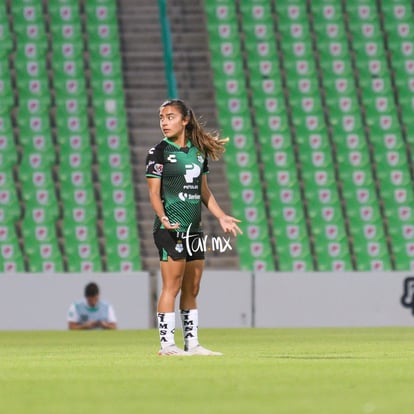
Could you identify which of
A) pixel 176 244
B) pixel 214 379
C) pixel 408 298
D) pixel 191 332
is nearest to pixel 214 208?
pixel 176 244

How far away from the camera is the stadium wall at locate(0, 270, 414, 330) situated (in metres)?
18.5

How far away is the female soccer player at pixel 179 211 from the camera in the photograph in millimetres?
9836

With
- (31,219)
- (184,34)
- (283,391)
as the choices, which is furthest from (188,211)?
(184,34)

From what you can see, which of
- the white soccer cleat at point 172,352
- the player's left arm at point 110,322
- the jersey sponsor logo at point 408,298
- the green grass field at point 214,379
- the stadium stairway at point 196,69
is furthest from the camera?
the stadium stairway at point 196,69

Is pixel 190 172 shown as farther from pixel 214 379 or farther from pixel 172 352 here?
pixel 214 379

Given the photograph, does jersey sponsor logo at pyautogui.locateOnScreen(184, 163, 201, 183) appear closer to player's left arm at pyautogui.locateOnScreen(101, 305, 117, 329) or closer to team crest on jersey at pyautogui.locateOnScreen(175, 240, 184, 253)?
team crest on jersey at pyautogui.locateOnScreen(175, 240, 184, 253)

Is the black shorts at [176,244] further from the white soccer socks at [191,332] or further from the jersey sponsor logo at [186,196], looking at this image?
the white soccer socks at [191,332]

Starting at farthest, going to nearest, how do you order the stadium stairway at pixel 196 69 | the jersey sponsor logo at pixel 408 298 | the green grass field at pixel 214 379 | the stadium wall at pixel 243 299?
1. the stadium stairway at pixel 196 69
2. the jersey sponsor logo at pixel 408 298
3. the stadium wall at pixel 243 299
4. the green grass field at pixel 214 379

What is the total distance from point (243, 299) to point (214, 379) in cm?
1168

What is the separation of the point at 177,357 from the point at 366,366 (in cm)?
160

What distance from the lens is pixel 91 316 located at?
17688 millimetres

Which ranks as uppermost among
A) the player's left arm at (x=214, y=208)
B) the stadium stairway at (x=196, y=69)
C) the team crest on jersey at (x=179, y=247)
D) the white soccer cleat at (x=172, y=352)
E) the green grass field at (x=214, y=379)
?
the stadium stairway at (x=196, y=69)

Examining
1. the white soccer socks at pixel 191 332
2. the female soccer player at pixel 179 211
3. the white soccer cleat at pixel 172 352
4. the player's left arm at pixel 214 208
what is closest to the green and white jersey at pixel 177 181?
the female soccer player at pixel 179 211

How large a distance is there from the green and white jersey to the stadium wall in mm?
8677
